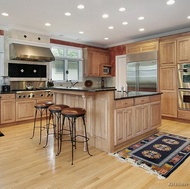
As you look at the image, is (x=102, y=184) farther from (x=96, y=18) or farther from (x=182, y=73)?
(x=182, y=73)

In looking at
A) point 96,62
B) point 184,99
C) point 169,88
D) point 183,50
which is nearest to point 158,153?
point 184,99

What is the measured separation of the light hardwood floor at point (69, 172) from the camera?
6.53ft

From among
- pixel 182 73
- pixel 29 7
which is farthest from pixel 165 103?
pixel 29 7

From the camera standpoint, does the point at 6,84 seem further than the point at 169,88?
No

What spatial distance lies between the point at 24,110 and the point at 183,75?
15.6 feet

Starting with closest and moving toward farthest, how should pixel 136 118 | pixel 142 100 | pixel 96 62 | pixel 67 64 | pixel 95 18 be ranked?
pixel 136 118
pixel 142 100
pixel 95 18
pixel 67 64
pixel 96 62

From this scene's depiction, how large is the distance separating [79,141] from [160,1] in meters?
3.31

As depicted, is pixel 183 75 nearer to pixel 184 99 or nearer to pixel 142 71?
pixel 184 99

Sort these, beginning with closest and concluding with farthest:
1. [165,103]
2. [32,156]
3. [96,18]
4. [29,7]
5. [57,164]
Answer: [57,164] < [32,156] < [29,7] < [96,18] < [165,103]

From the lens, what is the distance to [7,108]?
4547 millimetres

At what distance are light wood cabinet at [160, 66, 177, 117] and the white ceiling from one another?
1338 millimetres

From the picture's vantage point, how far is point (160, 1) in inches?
136

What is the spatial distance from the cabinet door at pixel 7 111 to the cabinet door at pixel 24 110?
13cm

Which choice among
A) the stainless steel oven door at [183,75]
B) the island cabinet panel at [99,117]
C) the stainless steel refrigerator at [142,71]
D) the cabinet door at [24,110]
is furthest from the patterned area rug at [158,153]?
the cabinet door at [24,110]
